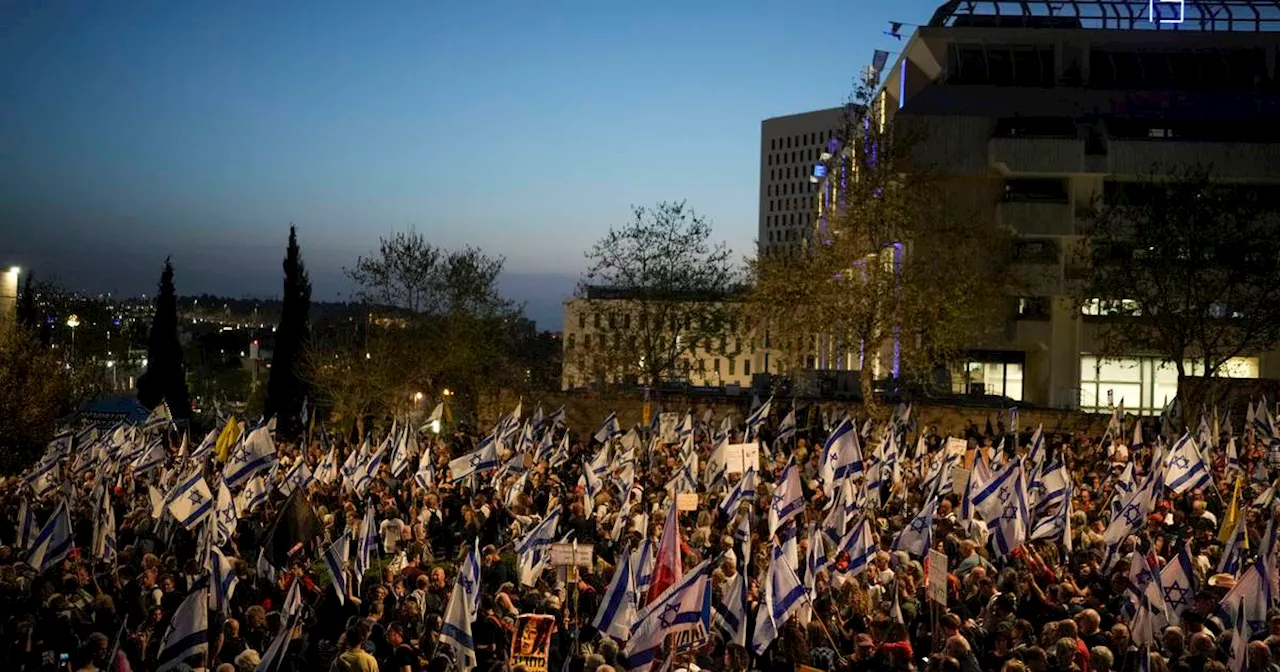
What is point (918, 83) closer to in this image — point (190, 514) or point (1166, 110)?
point (1166, 110)

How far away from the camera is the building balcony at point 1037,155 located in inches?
2260

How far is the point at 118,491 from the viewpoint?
76.0 ft

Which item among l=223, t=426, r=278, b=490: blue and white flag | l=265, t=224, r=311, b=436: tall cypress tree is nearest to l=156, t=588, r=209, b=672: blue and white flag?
l=223, t=426, r=278, b=490: blue and white flag

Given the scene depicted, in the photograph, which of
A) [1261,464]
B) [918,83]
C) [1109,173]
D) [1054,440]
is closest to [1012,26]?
[918,83]

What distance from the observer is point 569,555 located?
15328 millimetres

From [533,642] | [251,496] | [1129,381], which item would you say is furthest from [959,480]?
[1129,381]

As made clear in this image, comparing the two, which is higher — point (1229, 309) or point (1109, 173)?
point (1109, 173)

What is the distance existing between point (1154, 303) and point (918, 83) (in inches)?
965

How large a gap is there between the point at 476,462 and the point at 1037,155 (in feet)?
128

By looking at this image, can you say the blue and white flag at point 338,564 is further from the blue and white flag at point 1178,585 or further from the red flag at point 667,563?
the blue and white flag at point 1178,585

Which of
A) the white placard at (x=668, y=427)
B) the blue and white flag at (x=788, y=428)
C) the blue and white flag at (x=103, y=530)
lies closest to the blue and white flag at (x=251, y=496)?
the blue and white flag at (x=103, y=530)

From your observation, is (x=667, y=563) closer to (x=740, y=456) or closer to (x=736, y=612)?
(x=736, y=612)

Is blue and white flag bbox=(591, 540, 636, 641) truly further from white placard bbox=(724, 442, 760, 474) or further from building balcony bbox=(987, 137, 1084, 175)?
building balcony bbox=(987, 137, 1084, 175)

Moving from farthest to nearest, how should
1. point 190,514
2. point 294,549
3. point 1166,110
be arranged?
point 1166,110, point 190,514, point 294,549
